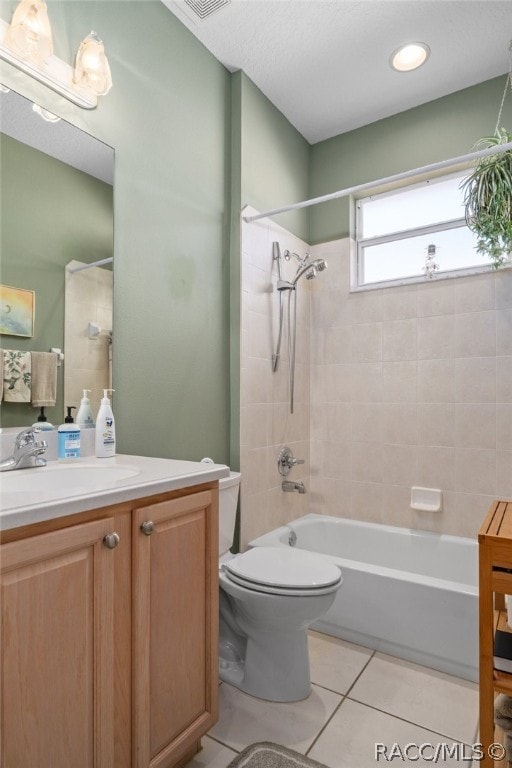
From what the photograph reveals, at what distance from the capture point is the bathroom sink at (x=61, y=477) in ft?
3.95

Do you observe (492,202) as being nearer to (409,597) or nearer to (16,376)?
(409,597)

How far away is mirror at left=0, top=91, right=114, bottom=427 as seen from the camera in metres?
1.36

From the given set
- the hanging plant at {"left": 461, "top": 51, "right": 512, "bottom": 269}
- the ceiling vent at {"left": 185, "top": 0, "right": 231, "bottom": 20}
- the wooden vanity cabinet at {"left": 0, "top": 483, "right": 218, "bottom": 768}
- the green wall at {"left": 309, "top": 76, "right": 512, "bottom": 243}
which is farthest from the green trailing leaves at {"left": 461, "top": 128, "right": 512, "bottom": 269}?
the wooden vanity cabinet at {"left": 0, "top": 483, "right": 218, "bottom": 768}

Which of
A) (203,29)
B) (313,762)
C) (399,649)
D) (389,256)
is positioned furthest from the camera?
(389,256)

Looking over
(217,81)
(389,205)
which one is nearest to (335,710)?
(389,205)

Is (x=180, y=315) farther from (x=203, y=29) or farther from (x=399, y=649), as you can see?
(x=399, y=649)

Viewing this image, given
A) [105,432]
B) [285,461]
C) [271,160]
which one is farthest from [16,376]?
[271,160]

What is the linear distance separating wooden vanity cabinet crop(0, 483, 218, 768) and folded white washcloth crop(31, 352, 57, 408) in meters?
0.59

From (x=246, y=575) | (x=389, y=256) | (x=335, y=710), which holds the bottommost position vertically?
(x=335, y=710)

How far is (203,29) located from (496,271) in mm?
1818

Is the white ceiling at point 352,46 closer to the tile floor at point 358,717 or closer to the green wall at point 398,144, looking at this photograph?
the green wall at point 398,144

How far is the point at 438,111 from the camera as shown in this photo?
246 centimetres

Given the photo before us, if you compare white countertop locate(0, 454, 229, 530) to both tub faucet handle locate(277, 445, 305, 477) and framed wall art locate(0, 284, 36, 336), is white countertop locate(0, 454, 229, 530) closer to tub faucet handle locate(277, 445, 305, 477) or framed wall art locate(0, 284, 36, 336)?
framed wall art locate(0, 284, 36, 336)

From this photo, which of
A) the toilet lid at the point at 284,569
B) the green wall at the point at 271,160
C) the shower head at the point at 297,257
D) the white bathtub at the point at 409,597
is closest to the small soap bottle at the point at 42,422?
the toilet lid at the point at 284,569
